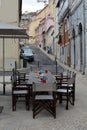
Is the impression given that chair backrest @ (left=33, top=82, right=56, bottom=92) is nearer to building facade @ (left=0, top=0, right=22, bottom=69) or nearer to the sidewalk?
the sidewalk

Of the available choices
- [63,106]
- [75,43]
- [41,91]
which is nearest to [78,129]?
[41,91]

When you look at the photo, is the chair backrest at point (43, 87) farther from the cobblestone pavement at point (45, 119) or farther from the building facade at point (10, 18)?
the building facade at point (10, 18)

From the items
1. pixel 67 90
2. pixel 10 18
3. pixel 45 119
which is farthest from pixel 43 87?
pixel 10 18

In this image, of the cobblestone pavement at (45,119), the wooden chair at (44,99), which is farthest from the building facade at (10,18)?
the wooden chair at (44,99)

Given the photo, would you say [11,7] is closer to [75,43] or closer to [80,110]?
[75,43]

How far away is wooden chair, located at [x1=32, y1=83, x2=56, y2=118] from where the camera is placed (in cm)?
1070

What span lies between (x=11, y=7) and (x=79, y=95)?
22.1 m

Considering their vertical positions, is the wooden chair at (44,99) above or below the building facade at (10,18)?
below

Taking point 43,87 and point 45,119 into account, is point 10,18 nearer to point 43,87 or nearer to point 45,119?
point 43,87

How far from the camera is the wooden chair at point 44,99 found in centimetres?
1070

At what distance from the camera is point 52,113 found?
35.4 feet

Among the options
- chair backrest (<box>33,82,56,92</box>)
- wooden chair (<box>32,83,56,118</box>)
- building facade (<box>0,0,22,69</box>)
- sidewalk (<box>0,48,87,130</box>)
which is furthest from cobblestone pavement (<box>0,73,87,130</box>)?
building facade (<box>0,0,22,69</box>)

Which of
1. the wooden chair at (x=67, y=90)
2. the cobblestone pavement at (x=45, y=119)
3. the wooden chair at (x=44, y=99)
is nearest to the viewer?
the cobblestone pavement at (x=45, y=119)

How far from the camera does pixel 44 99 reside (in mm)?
10648
